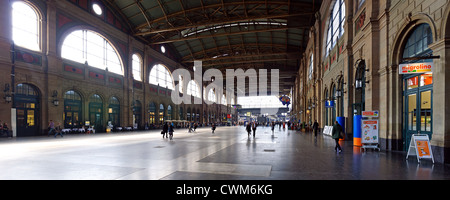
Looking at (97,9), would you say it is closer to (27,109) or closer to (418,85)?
(27,109)

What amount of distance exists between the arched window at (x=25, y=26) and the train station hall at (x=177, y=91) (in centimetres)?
10

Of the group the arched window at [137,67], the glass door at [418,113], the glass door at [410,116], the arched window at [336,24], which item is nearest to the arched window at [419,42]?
the glass door at [418,113]

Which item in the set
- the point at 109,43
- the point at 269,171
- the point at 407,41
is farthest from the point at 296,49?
the point at 269,171

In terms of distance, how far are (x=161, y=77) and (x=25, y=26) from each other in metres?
23.5

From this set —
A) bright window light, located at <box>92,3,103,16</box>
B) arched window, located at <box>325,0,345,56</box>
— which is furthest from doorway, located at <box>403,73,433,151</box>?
bright window light, located at <box>92,3,103,16</box>

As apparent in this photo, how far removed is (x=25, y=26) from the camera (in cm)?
2184

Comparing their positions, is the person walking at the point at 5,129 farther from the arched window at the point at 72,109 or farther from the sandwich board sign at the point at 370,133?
the sandwich board sign at the point at 370,133

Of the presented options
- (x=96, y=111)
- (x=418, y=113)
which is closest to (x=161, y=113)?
(x=96, y=111)

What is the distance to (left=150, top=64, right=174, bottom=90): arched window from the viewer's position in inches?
1647

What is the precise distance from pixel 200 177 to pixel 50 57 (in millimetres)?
23955

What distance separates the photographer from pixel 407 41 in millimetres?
11125

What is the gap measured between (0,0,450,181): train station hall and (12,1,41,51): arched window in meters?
0.10
